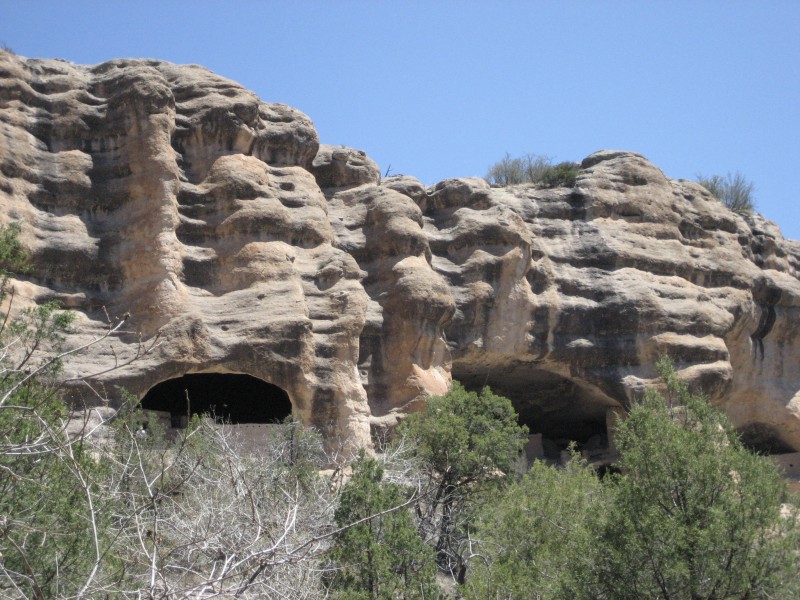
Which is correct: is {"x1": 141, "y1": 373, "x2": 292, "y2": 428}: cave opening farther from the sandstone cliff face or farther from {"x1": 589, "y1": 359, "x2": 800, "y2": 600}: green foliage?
{"x1": 589, "y1": 359, "x2": 800, "y2": 600}: green foliage

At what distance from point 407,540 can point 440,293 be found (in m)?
8.21

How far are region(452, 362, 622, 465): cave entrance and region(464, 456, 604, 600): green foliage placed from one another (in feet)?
17.8

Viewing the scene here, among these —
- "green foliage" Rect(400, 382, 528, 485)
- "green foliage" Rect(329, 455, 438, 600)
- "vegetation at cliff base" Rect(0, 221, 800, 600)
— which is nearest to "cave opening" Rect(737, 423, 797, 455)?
"green foliage" Rect(400, 382, 528, 485)

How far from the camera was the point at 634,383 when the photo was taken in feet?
76.4

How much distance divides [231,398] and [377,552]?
1005 cm

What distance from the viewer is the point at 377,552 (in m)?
13.3

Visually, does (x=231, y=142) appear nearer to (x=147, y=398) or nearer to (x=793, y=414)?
(x=147, y=398)

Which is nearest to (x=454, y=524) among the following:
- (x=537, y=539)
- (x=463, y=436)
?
(x=463, y=436)

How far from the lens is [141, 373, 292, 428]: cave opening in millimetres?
22109

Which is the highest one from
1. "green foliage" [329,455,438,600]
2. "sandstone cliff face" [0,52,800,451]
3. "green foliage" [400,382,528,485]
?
"sandstone cliff face" [0,52,800,451]

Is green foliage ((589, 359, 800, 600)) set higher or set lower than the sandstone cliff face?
lower

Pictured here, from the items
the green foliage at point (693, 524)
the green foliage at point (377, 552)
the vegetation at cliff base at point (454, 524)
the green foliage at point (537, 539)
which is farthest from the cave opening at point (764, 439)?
the green foliage at point (377, 552)

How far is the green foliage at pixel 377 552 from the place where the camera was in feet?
43.2

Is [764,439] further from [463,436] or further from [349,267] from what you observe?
[349,267]
